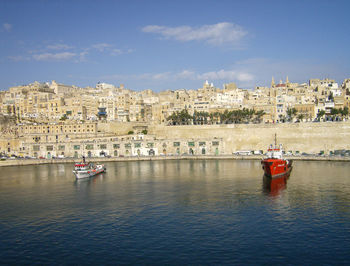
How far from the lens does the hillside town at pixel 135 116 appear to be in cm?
6462

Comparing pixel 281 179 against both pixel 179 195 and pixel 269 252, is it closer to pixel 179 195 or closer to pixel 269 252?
pixel 179 195

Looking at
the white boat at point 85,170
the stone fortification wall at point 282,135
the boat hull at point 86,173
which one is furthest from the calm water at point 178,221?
the stone fortification wall at point 282,135

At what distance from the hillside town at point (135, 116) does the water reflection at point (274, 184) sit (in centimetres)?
2399

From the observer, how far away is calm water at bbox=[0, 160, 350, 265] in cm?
1878

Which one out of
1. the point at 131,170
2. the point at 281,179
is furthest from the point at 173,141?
the point at 281,179

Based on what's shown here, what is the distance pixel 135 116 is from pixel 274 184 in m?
65.4

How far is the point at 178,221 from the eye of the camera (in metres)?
23.9

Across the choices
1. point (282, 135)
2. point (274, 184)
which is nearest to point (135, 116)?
point (282, 135)

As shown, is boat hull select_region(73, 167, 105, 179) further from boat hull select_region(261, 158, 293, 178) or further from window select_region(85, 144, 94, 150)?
boat hull select_region(261, 158, 293, 178)

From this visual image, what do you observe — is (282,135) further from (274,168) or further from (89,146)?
(89,146)

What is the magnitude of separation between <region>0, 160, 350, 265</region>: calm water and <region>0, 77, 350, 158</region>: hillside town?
2484 centimetres

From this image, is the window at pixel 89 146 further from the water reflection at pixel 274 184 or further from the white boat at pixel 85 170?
the water reflection at pixel 274 184

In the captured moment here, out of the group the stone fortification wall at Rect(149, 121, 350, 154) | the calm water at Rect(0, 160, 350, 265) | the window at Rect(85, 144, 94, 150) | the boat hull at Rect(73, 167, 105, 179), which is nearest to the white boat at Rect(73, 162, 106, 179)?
the boat hull at Rect(73, 167, 105, 179)

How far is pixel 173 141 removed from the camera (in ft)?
212
